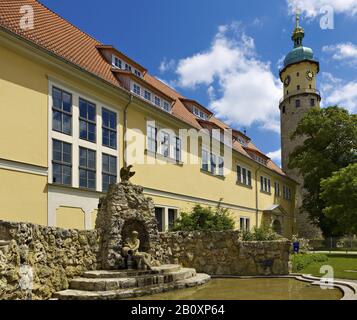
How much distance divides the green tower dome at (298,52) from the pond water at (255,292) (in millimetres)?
48558

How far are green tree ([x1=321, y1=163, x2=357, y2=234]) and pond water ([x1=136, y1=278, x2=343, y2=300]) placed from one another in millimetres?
13898

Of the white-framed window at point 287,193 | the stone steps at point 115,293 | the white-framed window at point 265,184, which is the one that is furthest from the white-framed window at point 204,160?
the white-framed window at point 287,193

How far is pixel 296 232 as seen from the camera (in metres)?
55.2

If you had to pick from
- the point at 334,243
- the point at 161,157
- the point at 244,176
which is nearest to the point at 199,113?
the point at 244,176

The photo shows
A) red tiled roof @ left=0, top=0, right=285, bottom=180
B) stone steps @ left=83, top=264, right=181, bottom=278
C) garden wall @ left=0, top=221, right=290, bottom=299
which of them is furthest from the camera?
red tiled roof @ left=0, top=0, right=285, bottom=180

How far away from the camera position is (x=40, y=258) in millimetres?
11398

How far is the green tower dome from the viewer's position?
194 feet

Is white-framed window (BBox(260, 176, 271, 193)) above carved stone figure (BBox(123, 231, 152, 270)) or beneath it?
above

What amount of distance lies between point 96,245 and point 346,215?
64.9ft

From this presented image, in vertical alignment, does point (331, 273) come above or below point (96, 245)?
below

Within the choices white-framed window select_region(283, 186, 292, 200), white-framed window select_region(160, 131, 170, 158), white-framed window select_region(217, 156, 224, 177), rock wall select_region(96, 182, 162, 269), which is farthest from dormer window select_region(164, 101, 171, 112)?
white-framed window select_region(283, 186, 292, 200)

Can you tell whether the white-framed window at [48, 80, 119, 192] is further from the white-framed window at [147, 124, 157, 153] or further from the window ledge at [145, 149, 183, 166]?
the white-framed window at [147, 124, 157, 153]
